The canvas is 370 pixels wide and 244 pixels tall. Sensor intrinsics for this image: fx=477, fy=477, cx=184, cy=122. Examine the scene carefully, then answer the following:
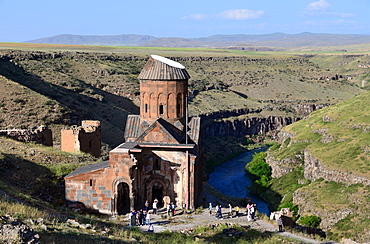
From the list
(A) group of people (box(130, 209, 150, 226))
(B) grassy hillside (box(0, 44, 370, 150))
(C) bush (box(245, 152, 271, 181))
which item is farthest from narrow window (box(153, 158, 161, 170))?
(C) bush (box(245, 152, 271, 181))

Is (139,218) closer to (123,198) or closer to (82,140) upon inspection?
(123,198)

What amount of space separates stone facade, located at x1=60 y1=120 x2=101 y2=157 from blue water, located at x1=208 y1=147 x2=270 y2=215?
18.4 meters

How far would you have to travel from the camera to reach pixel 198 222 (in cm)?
2391

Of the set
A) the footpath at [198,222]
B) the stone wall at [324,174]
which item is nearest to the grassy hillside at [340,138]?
the stone wall at [324,174]

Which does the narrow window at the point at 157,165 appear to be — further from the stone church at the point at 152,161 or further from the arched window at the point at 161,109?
the arched window at the point at 161,109

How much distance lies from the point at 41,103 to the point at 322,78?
101m

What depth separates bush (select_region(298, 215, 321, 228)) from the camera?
36375 mm

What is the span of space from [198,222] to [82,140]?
13.4 meters

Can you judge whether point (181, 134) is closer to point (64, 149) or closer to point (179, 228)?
point (179, 228)

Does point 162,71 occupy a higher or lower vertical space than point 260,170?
higher

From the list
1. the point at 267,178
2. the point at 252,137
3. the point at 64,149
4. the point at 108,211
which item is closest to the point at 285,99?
the point at 252,137


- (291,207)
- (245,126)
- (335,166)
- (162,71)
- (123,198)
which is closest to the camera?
(123,198)

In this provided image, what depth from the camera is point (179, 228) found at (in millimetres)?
22656

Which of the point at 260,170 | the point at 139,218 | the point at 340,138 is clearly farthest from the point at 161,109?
the point at 260,170
